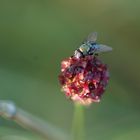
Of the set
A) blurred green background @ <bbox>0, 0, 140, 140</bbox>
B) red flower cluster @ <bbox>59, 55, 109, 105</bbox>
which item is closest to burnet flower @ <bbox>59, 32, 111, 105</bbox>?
red flower cluster @ <bbox>59, 55, 109, 105</bbox>

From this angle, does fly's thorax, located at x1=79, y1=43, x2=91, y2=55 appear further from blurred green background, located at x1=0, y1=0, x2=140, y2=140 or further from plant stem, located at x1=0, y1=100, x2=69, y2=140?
blurred green background, located at x1=0, y1=0, x2=140, y2=140

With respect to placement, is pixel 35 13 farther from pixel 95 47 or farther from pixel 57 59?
pixel 95 47

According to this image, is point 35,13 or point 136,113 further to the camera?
point 35,13

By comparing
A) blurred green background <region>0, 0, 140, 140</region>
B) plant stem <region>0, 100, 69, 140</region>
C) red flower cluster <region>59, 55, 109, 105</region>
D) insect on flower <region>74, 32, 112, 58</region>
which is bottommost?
plant stem <region>0, 100, 69, 140</region>

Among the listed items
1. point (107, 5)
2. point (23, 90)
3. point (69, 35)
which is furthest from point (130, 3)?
point (23, 90)

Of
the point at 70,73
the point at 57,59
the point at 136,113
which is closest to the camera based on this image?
the point at 70,73

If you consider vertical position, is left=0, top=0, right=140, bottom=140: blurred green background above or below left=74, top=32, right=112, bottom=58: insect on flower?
above

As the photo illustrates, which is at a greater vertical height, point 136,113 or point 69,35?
point 69,35
